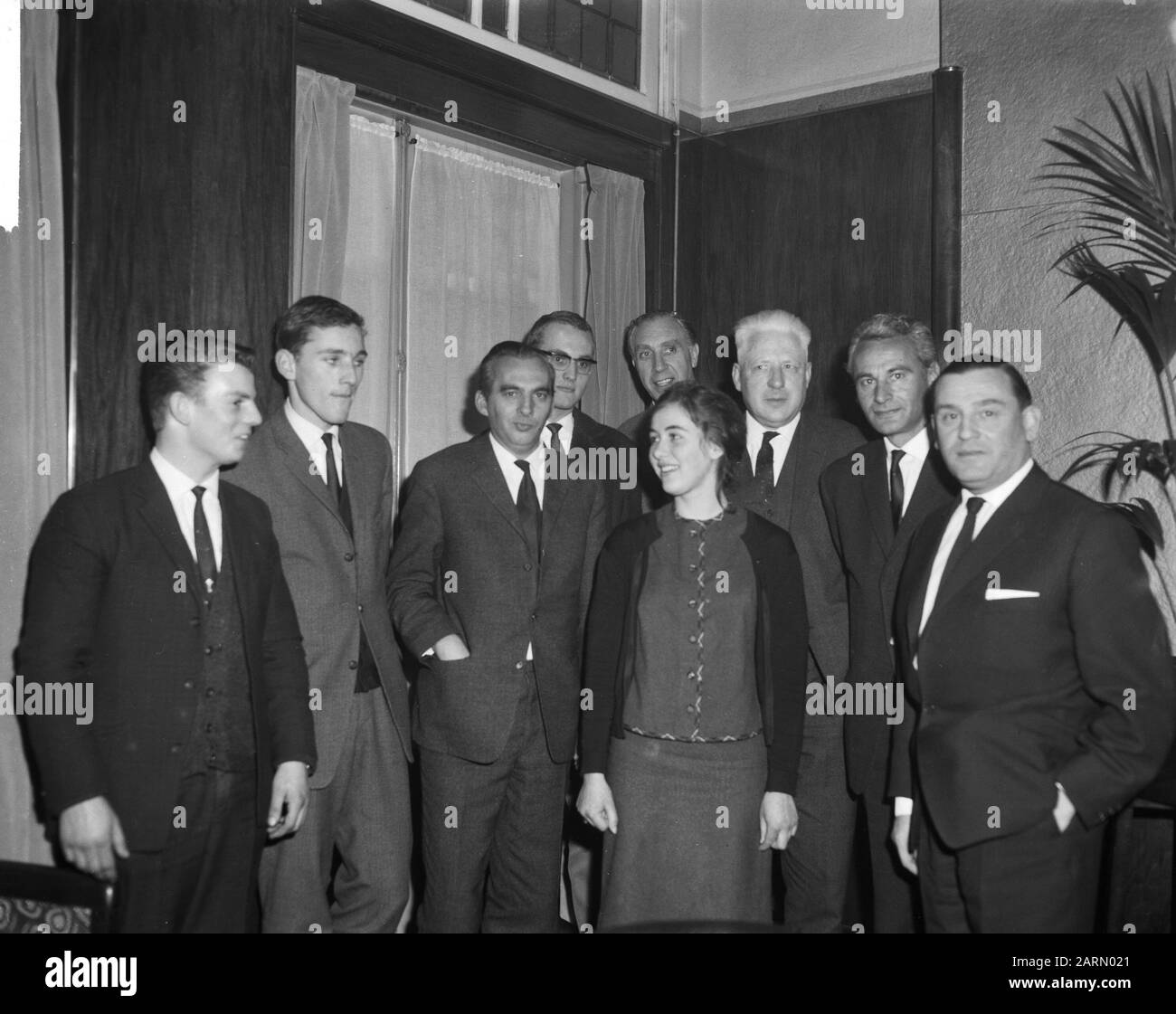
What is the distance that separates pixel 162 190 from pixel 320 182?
1.19m

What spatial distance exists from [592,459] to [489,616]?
74 cm

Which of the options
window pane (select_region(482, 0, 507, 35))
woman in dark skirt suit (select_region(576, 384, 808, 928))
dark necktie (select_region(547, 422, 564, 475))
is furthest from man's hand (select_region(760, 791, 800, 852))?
window pane (select_region(482, 0, 507, 35))

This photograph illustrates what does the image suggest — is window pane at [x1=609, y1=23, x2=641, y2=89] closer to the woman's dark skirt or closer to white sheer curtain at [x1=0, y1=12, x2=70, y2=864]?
white sheer curtain at [x1=0, y1=12, x2=70, y2=864]

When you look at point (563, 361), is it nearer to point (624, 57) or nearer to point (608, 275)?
point (608, 275)

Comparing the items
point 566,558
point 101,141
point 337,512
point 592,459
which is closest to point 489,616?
point 566,558

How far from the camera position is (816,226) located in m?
5.57

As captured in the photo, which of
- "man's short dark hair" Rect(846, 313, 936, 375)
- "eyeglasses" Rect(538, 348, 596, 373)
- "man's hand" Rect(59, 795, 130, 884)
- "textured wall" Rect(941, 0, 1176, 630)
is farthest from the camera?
A: "textured wall" Rect(941, 0, 1176, 630)

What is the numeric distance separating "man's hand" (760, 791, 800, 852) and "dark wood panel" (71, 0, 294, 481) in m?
2.00

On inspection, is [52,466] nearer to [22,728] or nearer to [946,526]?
[22,728]

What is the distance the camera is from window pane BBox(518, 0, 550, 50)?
17.1ft

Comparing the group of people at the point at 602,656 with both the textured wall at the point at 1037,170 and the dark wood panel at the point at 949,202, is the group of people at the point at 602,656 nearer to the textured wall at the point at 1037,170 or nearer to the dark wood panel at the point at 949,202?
the textured wall at the point at 1037,170

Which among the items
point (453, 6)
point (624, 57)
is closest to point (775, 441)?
point (453, 6)

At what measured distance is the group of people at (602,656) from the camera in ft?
7.47

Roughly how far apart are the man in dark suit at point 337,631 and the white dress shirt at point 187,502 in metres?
0.32
